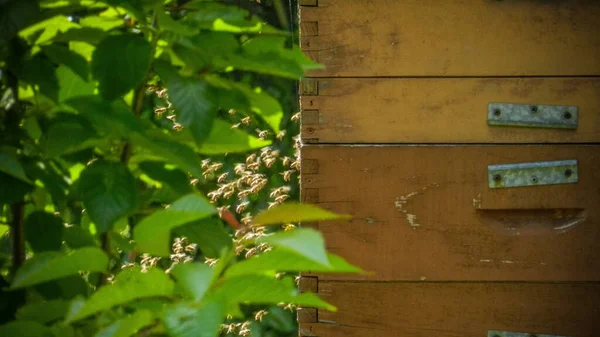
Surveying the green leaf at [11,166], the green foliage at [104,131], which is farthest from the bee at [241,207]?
the green leaf at [11,166]

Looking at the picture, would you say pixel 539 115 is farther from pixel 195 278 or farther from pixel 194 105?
pixel 195 278

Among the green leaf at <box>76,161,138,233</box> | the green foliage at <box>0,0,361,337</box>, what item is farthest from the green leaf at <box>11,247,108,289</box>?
the green leaf at <box>76,161,138,233</box>

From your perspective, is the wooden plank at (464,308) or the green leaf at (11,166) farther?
the wooden plank at (464,308)

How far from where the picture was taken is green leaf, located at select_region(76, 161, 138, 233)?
96 centimetres

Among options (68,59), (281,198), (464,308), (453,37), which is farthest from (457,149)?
(68,59)

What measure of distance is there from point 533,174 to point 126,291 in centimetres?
171

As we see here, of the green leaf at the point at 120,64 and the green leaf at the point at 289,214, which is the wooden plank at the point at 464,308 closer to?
the green leaf at the point at 120,64

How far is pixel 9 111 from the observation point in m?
1.03

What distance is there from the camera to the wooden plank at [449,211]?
2.31 metres

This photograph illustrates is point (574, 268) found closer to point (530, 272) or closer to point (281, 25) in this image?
point (530, 272)

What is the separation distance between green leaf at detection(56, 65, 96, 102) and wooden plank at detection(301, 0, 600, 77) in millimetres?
1253

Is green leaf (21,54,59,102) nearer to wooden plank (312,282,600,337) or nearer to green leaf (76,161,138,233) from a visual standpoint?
green leaf (76,161,138,233)

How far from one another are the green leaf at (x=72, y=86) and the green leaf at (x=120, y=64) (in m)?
0.07

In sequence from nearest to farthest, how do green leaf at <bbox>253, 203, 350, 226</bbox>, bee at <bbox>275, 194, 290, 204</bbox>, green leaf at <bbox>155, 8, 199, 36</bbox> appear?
1. green leaf at <bbox>253, 203, 350, 226</bbox>
2. green leaf at <bbox>155, 8, 199, 36</bbox>
3. bee at <bbox>275, 194, 290, 204</bbox>
